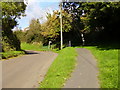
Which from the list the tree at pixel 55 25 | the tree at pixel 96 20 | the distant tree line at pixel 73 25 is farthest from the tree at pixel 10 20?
the tree at pixel 55 25

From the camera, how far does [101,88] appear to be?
24.7 ft

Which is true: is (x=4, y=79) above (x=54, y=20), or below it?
below

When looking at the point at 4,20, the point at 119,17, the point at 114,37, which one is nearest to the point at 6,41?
the point at 4,20

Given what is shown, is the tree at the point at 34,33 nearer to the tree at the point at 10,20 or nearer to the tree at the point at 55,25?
the tree at the point at 55,25

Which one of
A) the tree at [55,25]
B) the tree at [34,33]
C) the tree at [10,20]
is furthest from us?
the tree at [34,33]

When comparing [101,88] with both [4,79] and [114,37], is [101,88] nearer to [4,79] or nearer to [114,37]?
[4,79]

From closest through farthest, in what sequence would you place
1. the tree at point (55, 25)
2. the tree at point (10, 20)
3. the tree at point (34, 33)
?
the tree at point (10, 20), the tree at point (55, 25), the tree at point (34, 33)

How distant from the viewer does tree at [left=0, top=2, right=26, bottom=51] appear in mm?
25406

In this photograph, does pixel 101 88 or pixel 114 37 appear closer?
pixel 101 88

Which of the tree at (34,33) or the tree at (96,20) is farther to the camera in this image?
the tree at (34,33)

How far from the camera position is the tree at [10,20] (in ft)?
83.4

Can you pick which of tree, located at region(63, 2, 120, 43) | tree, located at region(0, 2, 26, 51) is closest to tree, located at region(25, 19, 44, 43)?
tree, located at region(63, 2, 120, 43)

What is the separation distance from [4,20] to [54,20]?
20366 millimetres

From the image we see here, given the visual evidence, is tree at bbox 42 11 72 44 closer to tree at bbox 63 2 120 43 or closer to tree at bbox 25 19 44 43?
tree at bbox 63 2 120 43
